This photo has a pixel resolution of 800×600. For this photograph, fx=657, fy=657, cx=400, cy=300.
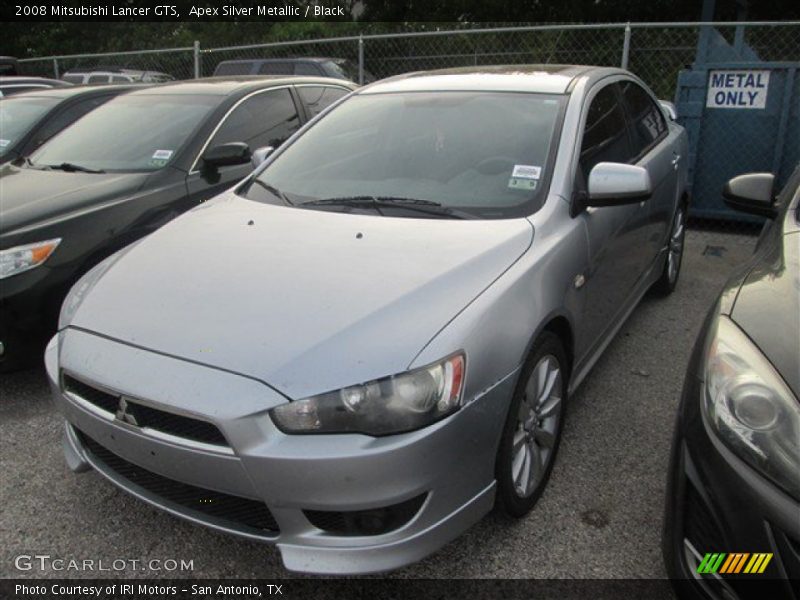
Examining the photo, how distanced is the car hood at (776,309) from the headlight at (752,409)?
27 mm

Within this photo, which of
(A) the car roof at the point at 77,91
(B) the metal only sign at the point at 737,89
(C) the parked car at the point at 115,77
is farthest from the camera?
(C) the parked car at the point at 115,77

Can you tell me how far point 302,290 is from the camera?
7.04 feet

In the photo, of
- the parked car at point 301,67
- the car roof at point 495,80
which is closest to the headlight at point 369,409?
the car roof at point 495,80

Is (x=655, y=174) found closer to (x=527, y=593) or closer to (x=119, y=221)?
(x=527, y=593)

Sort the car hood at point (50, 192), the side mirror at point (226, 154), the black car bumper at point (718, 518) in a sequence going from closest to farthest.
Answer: the black car bumper at point (718, 518)
the car hood at point (50, 192)
the side mirror at point (226, 154)

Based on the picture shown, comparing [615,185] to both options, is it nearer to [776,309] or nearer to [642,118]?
[776,309]

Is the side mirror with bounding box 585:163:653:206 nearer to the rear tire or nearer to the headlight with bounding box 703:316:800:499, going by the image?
the headlight with bounding box 703:316:800:499

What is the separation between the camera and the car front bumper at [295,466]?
1787 millimetres

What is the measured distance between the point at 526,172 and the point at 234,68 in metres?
11.2

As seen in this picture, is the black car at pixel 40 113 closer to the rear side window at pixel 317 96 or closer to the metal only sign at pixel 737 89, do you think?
the rear side window at pixel 317 96

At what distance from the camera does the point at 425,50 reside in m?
14.4

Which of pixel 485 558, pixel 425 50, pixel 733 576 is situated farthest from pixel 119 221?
pixel 425 50

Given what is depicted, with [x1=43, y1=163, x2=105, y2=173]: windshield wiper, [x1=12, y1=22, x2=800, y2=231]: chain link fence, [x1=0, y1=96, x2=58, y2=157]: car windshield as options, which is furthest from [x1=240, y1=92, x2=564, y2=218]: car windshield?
[x1=12, y1=22, x2=800, y2=231]: chain link fence

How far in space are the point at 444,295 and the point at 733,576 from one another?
1.06 m
